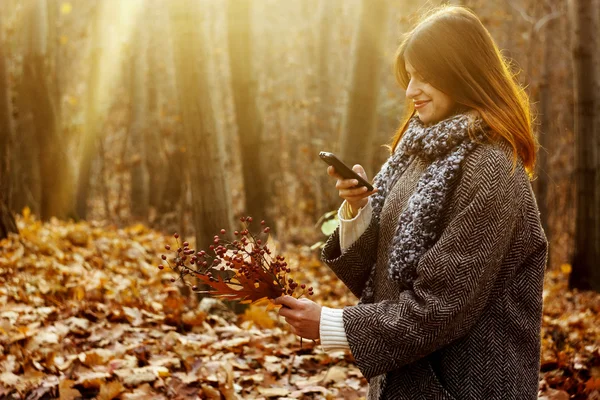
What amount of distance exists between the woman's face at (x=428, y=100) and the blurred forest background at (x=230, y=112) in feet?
2.03

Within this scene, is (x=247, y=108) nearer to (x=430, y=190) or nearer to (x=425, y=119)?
(x=425, y=119)

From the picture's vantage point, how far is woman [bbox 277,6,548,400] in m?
1.90

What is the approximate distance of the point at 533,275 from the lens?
6.69 feet

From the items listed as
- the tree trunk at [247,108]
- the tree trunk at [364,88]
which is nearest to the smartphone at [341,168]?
the tree trunk at [364,88]

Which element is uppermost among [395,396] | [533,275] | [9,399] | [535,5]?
[535,5]

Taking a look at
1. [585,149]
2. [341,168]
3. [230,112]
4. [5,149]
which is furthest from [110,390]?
[230,112]

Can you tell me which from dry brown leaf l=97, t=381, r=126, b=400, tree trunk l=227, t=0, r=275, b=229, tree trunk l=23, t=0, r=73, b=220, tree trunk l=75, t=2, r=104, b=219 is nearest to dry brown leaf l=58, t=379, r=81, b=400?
dry brown leaf l=97, t=381, r=126, b=400

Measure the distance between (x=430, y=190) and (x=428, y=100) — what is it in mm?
334

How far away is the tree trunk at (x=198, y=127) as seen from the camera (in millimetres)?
5988

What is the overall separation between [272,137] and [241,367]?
13.2 meters

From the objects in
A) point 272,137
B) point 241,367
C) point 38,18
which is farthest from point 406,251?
point 272,137

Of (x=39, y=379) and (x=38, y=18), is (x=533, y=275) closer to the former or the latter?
(x=39, y=379)

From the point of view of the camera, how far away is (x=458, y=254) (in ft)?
6.19

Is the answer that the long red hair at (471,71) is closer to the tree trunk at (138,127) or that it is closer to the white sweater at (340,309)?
the white sweater at (340,309)
